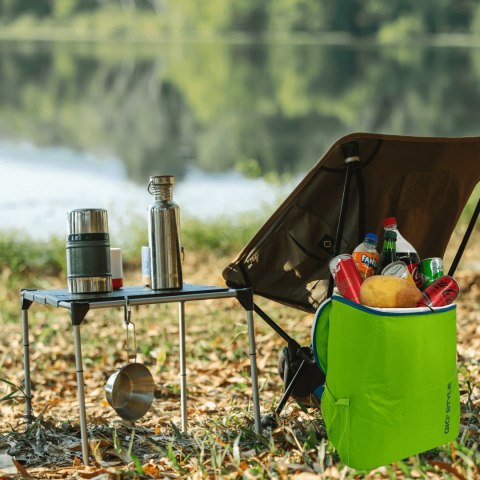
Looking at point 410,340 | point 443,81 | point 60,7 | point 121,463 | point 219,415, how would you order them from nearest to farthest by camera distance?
1. point 410,340
2. point 121,463
3. point 219,415
4. point 443,81
5. point 60,7

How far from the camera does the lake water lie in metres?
13.0

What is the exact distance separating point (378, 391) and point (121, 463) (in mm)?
858

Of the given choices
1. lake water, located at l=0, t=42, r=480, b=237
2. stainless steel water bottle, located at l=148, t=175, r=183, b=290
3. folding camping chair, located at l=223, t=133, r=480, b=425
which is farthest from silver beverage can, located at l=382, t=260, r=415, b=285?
lake water, located at l=0, t=42, r=480, b=237

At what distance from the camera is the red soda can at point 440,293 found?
265 centimetres

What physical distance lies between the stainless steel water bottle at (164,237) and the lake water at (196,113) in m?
5.83

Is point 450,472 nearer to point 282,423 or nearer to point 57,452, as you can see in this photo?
point 282,423

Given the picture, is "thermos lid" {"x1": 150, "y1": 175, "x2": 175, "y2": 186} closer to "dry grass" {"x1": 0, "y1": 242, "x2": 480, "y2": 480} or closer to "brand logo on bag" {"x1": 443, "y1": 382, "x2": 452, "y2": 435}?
"dry grass" {"x1": 0, "y1": 242, "x2": 480, "y2": 480}

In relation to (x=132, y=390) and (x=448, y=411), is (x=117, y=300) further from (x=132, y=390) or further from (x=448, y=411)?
(x=448, y=411)

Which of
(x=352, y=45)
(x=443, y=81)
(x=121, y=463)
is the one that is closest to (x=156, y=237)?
(x=121, y=463)

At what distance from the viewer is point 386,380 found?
8.34 feet

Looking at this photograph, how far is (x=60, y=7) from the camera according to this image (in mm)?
22109

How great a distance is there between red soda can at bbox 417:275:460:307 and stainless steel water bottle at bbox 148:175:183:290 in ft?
2.59

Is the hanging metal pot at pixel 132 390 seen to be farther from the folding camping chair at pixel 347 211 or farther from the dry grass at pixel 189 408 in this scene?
the folding camping chair at pixel 347 211

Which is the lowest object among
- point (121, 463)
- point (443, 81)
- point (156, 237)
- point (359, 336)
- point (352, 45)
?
point (121, 463)
